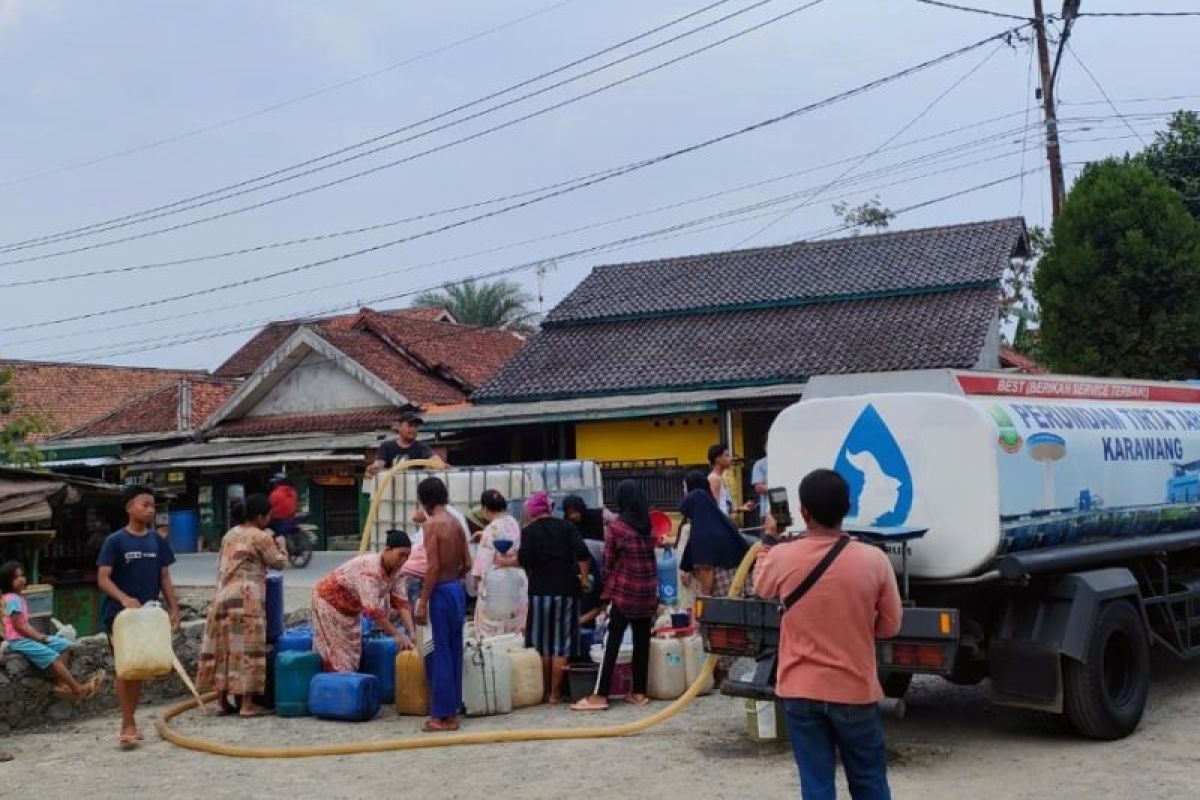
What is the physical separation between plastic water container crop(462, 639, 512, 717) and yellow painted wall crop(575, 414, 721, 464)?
48.3 ft

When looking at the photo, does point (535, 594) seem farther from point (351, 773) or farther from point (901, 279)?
point (901, 279)

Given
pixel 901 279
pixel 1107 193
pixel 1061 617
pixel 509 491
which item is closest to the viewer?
pixel 1061 617

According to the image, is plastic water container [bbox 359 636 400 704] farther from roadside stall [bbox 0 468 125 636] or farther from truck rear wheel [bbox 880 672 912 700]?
roadside stall [bbox 0 468 125 636]

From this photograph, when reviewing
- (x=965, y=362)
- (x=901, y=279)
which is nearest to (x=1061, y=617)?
(x=965, y=362)

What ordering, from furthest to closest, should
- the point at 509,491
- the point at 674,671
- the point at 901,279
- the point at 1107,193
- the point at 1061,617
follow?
the point at 901,279, the point at 1107,193, the point at 509,491, the point at 674,671, the point at 1061,617

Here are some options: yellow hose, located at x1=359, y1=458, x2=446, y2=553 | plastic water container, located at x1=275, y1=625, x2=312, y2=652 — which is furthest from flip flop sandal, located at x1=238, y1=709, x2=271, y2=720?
yellow hose, located at x1=359, y1=458, x2=446, y2=553

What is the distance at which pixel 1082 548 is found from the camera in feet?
25.8

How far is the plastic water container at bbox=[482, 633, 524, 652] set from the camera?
372 inches

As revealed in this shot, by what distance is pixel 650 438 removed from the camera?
25125 millimetres

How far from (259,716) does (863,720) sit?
6.16 m

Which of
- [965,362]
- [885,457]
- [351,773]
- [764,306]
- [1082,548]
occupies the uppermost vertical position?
[764,306]

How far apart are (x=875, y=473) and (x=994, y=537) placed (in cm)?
82

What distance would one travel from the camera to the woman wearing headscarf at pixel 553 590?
966 centimetres

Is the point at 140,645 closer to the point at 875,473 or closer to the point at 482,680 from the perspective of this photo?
the point at 482,680
